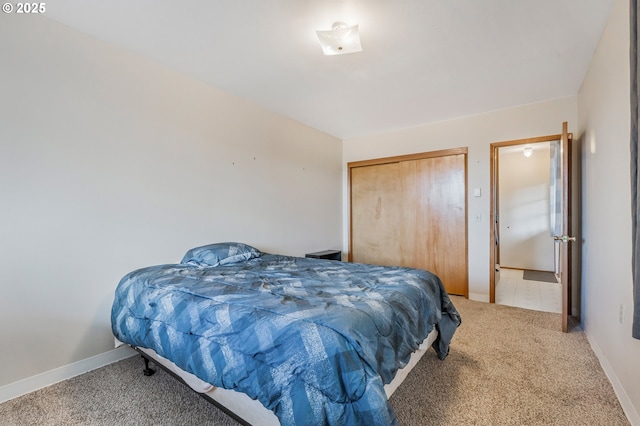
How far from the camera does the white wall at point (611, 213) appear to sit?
5.28 feet

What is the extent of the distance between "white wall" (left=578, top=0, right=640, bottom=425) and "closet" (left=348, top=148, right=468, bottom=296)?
4.53ft

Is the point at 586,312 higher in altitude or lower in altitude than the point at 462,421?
higher

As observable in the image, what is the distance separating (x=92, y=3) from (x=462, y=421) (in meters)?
3.26

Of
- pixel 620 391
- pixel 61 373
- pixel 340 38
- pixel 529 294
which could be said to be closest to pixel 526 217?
pixel 529 294

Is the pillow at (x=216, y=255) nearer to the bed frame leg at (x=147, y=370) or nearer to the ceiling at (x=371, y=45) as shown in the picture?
the bed frame leg at (x=147, y=370)

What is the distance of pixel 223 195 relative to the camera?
9.94ft

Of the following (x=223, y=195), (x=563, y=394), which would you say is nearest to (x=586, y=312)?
(x=563, y=394)

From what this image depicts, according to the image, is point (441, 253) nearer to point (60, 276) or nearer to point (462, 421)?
point (462, 421)

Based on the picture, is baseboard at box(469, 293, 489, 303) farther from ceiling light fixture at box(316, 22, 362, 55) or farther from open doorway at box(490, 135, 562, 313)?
ceiling light fixture at box(316, 22, 362, 55)

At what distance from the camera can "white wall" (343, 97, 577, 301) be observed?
3.32m

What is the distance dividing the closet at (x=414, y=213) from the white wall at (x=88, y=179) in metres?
2.25

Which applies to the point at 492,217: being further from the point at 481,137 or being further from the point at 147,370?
the point at 147,370

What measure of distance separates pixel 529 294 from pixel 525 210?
247 centimetres

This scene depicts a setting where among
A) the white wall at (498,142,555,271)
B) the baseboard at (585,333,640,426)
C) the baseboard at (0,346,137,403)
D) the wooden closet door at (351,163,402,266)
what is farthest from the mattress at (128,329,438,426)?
the white wall at (498,142,555,271)
